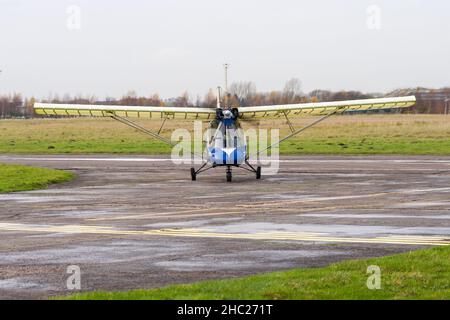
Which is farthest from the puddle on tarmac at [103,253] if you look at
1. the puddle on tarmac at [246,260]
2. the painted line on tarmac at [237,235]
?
the painted line on tarmac at [237,235]

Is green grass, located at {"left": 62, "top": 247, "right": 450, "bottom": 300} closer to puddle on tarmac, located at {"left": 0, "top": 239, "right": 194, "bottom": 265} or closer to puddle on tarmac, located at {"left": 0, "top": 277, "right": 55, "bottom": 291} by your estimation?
puddle on tarmac, located at {"left": 0, "top": 277, "right": 55, "bottom": 291}

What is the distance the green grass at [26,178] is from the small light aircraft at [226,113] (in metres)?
2.31

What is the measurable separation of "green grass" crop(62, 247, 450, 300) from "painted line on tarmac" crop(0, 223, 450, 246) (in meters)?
2.78

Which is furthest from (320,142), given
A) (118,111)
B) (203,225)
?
(203,225)

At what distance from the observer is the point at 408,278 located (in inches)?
431

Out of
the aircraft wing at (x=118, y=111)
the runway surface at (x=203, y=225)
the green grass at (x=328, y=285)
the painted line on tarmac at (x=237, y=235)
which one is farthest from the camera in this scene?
the aircraft wing at (x=118, y=111)

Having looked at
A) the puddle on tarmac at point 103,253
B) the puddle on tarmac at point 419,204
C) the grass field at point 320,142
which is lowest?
the grass field at point 320,142

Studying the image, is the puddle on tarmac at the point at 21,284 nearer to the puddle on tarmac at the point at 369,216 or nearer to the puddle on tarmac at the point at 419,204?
the puddle on tarmac at the point at 369,216

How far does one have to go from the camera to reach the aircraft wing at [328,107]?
107 ft

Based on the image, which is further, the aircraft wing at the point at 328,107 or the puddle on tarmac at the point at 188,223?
the aircraft wing at the point at 328,107

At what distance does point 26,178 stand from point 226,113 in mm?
7323

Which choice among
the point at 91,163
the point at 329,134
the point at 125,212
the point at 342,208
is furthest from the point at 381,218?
the point at 329,134

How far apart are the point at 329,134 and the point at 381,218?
176 ft
